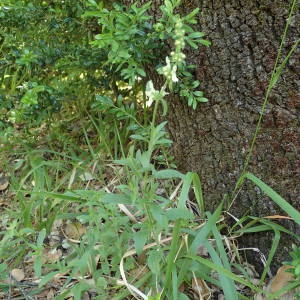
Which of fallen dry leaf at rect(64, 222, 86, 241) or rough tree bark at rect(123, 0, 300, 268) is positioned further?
fallen dry leaf at rect(64, 222, 86, 241)

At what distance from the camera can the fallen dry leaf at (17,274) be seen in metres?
1.75

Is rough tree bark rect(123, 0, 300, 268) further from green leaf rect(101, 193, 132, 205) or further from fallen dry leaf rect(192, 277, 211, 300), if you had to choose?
green leaf rect(101, 193, 132, 205)

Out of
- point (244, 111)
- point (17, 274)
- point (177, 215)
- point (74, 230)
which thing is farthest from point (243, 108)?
point (17, 274)

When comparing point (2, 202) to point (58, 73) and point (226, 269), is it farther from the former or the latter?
point (226, 269)

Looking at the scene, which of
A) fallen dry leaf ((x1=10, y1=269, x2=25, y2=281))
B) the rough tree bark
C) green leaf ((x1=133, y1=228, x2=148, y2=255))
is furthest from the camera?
fallen dry leaf ((x1=10, y1=269, x2=25, y2=281))

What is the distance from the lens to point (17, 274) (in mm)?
1768

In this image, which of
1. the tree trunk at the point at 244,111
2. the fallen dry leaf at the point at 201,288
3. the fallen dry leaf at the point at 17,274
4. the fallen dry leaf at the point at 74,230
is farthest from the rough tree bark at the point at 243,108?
the fallen dry leaf at the point at 17,274

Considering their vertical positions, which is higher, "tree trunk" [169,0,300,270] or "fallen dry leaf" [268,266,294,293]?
"tree trunk" [169,0,300,270]

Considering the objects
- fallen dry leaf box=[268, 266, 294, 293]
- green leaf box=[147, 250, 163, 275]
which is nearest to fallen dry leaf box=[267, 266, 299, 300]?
fallen dry leaf box=[268, 266, 294, 293]

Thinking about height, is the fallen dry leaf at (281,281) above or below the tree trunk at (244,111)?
below

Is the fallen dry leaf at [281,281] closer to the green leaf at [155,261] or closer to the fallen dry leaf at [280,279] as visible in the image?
the fallen dry leaf at [280,279]

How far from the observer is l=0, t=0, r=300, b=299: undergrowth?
1393 millimetres

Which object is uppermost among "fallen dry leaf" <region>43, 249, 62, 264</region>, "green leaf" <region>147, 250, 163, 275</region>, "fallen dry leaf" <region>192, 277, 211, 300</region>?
"green leaf" <region>147, 250, 163, 275</region>

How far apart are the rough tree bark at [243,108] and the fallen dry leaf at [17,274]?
0.73 m
